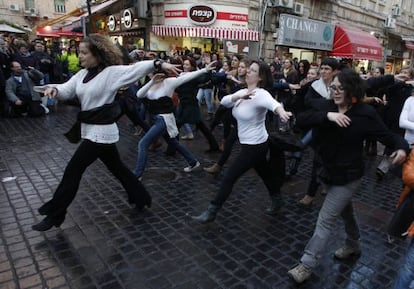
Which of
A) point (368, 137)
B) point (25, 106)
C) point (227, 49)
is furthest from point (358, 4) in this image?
point (368, 137)

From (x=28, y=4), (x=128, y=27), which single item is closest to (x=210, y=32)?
(x=128, y=27)

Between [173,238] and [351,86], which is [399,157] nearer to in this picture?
[351,86]

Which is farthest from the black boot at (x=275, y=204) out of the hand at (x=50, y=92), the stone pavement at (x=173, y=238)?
the hand at (x=50, y=92)

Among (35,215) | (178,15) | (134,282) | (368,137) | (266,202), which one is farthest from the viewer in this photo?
(178,15)

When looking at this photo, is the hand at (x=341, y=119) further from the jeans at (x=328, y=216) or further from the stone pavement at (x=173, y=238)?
the stone pavement at (x=173, y=238)

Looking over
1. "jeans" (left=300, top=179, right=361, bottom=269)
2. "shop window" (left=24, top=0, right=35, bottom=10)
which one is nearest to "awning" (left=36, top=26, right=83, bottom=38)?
"shop window" (left=24, top=0, right=35, bottom=10)

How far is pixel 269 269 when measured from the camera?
11.0 ft

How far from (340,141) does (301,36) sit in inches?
601

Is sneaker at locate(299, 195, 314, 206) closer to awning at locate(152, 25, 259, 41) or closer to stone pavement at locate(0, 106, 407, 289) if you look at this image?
stone pavement at locate(0, 106, 407, 289)

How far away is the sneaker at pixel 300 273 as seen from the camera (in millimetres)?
3089

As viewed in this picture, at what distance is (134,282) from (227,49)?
12694mm

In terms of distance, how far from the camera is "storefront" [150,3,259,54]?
46.7 feet

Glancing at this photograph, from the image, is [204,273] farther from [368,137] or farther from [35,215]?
[35,215]

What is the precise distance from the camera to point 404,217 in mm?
2527
